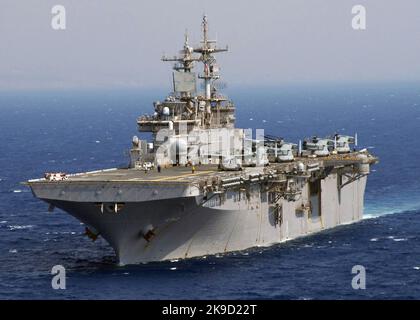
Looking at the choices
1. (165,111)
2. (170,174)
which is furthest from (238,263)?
(165,111)

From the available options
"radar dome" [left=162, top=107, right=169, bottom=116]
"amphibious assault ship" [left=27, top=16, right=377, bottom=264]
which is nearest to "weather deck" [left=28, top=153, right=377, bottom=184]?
"amphibious assault ship" [left=27, top=16, right=377, bottom=264]

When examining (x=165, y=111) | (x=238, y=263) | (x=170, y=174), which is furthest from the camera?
(x=165, y=111)

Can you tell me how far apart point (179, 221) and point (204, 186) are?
211cm

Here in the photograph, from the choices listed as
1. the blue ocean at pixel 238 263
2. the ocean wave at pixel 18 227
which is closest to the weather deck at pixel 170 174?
the blue ocean at pixel 238 263

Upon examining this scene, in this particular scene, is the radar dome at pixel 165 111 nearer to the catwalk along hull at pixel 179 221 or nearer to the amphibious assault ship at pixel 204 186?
the amphibious assault ship at pixel 204 186

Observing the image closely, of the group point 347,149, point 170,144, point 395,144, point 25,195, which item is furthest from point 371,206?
Result: point 395,144

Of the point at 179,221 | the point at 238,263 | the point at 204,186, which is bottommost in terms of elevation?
the point at 238,263

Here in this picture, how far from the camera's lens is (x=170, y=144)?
56.5 meters

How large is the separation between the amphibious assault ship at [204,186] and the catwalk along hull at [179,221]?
49mm

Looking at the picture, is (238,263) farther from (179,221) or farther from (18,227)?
(18,227)

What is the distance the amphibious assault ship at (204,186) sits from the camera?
48469 mm

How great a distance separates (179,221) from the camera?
49125 millimetres
